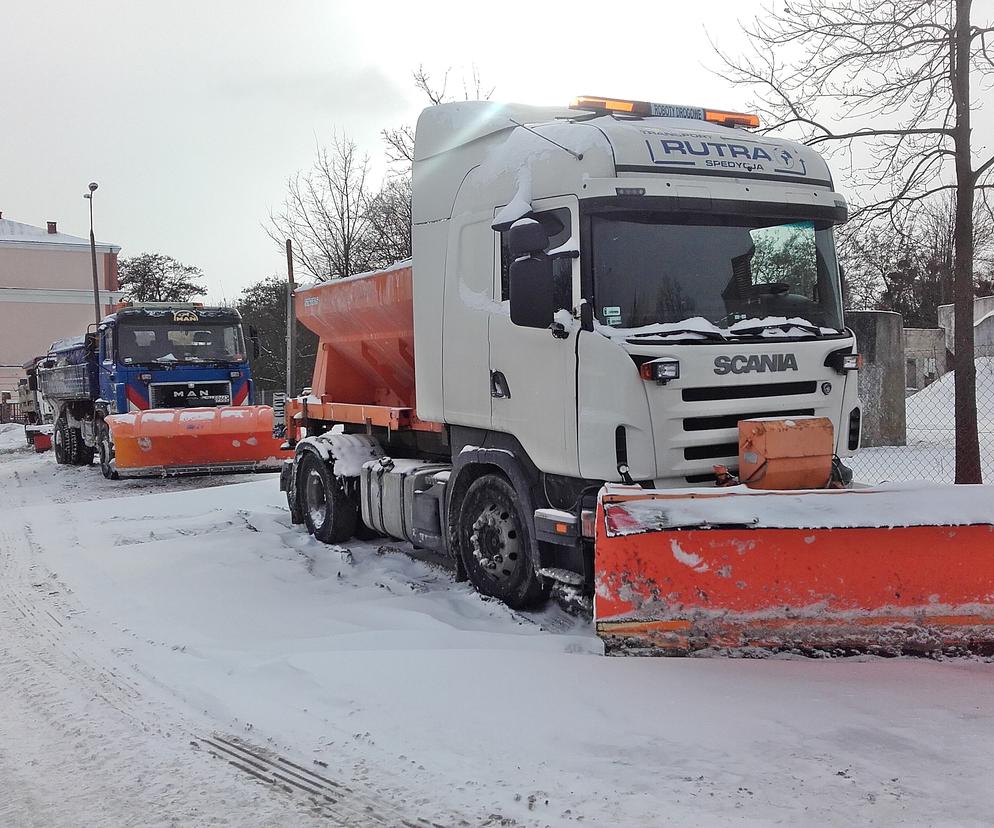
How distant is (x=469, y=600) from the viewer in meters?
6.38

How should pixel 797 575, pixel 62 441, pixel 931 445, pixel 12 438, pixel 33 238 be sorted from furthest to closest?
1. pixel 33 238
2. pixel 12 438
3. pixel 62 441
4. pixel 931 445
5. pixel 797 575

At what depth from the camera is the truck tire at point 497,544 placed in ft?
19.6

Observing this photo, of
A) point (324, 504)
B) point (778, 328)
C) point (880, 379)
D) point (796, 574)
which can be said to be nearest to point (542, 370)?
point (778, 328)

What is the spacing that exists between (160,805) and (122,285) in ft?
218

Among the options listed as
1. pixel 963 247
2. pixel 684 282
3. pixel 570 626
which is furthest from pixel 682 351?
pixel 963 247

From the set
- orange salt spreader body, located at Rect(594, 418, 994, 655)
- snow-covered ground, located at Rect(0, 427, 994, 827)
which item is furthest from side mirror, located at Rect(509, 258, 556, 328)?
snow-covered ground, located at Rect(0, 427, 994, 827)

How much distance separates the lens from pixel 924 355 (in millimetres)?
26266

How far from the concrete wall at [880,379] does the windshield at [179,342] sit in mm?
10816

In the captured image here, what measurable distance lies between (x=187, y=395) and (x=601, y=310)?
12.6 m

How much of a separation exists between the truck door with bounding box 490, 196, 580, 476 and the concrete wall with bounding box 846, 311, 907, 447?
29.2 feet

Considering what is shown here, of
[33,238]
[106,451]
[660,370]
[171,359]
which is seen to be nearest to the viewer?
[660,370]

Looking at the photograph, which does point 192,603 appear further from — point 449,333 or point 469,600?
point 449,333

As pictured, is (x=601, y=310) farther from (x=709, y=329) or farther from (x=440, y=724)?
(x=440, y=724)

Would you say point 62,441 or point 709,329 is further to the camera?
point 62,441
